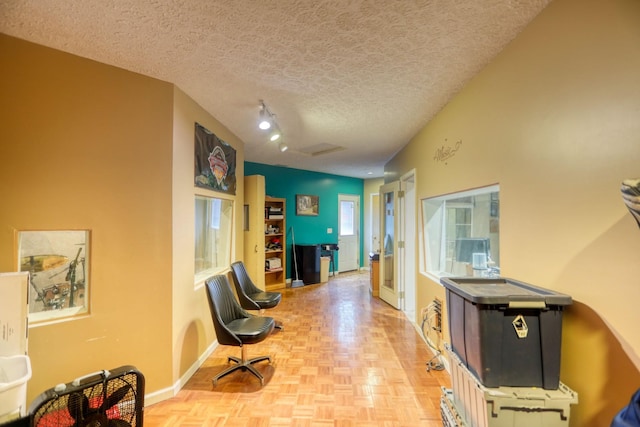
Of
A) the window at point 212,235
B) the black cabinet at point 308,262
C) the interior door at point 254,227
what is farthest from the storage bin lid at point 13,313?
the black cabinet at point 308,262

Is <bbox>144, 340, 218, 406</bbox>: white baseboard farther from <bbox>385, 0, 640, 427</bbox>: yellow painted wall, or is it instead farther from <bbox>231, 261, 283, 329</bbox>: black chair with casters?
<bbox>385, 0, 640, 427</bbox>: yellow painted wall

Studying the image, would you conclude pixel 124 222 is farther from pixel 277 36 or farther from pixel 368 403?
pixel 368 403

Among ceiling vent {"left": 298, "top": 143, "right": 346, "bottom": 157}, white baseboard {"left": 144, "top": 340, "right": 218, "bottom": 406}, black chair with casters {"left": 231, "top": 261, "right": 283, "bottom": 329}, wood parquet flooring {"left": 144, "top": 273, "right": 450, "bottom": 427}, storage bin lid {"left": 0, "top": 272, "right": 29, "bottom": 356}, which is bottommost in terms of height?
wood parquet flooring {"left": 144, "top": 273, "right": 450, "bottom": 427}

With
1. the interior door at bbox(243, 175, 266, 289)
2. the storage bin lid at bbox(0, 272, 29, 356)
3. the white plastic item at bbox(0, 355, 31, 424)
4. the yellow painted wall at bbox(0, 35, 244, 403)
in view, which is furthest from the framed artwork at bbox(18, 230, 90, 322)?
the interior door at bbox(243, 175, 266, 289)

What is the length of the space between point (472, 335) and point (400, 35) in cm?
170

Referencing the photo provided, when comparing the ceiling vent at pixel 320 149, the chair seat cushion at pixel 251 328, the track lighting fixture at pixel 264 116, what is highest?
the ceiling vent at pixel 320 149

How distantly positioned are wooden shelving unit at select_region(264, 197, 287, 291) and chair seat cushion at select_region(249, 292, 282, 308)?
1.89 m

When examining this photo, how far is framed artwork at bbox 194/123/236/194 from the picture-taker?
260cm

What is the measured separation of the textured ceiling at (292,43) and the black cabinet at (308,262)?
3.81m

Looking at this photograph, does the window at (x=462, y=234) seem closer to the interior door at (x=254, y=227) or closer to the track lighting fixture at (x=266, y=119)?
the track lighting fixture at (x=266, y=119)

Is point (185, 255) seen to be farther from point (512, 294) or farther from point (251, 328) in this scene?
point (512, 294)

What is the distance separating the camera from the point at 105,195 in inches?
75.2

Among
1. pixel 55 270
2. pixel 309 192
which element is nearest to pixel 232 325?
pixel 55 270

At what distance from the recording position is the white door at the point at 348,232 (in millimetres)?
7074
